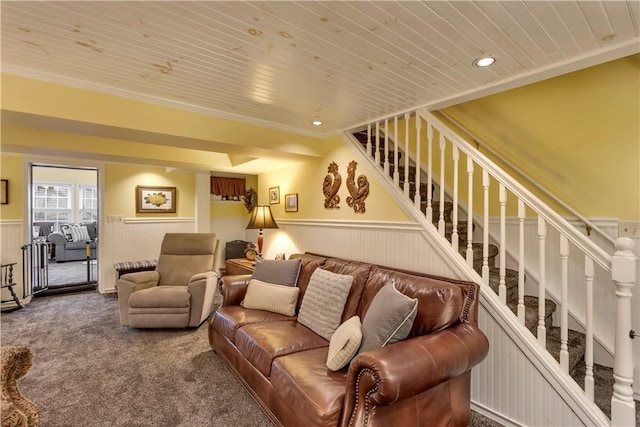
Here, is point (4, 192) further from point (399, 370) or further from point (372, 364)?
point (399, 370)

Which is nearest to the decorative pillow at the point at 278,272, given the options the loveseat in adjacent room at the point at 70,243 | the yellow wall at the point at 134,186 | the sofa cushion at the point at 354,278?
the sofa cushion at the point at 354,278

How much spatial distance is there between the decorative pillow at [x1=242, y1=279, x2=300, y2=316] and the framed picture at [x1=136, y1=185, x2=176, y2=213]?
3267mm

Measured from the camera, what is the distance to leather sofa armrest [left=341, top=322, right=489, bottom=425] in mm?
1279

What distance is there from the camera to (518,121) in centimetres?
265

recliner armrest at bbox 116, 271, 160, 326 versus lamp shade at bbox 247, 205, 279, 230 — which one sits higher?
lamp shade at bbox 247, 205, 279, 230

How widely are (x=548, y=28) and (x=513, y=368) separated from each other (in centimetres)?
192

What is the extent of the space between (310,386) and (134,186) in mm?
4736

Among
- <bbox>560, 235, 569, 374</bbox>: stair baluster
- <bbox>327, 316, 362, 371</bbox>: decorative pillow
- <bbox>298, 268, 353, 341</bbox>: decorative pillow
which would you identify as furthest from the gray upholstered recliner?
<bbox>560, 235, 569, 374</bbox>: stair baluster

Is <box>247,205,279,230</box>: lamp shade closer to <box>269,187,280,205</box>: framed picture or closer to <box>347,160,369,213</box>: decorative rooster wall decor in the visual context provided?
<box>269,187,280,205</box>: framed picture

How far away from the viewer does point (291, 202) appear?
4098 mm

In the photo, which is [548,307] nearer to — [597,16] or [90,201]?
[597,16]

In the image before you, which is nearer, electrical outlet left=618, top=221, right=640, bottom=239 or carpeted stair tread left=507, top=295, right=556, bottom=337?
carpeted stair tread left=507, top=295, right=556, bottom=337

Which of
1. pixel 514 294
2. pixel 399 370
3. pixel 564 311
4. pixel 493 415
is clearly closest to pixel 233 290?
pixel 399 370

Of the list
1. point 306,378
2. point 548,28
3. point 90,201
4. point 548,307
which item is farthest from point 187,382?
point 90,201
